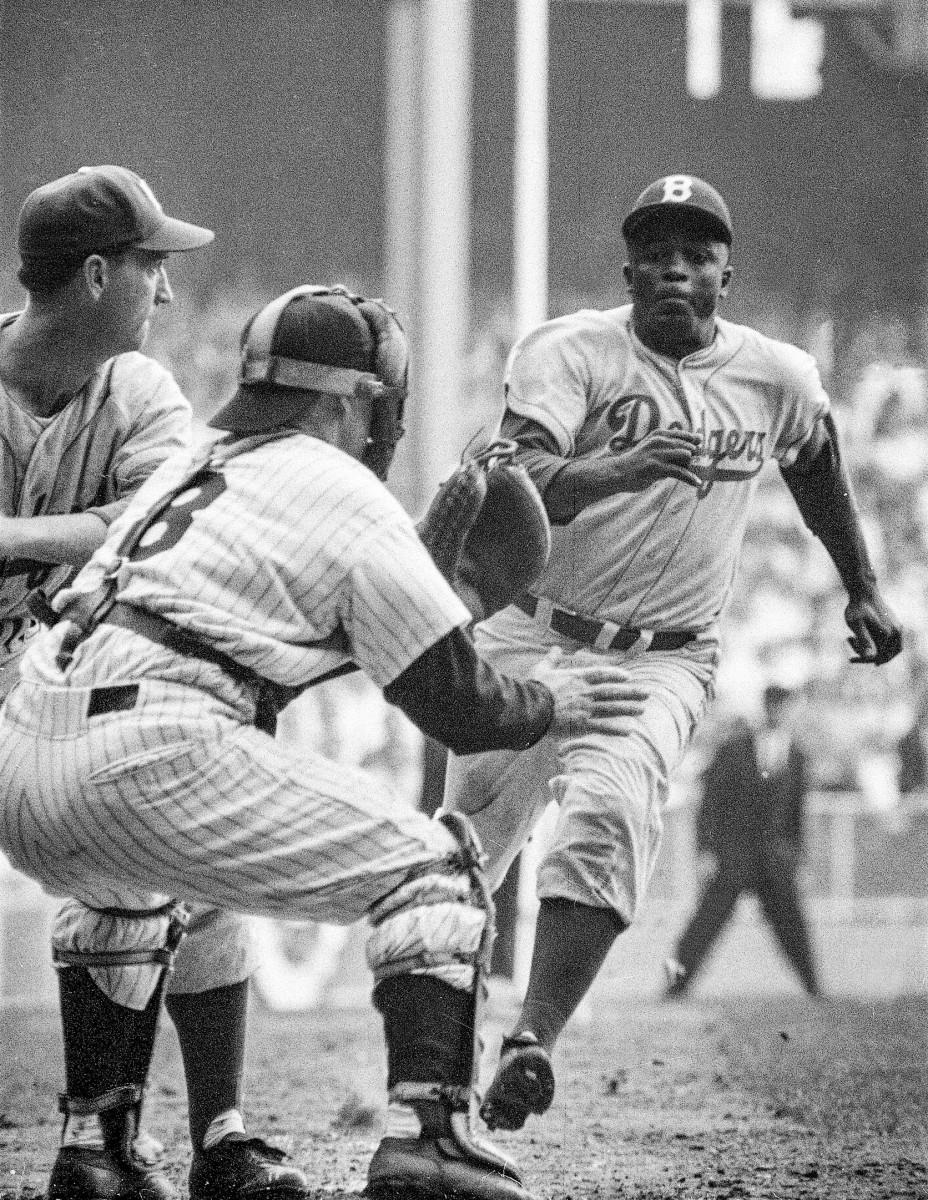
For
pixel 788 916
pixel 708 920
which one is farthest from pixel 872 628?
pixel 788 916

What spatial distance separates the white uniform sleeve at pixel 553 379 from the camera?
4211mm

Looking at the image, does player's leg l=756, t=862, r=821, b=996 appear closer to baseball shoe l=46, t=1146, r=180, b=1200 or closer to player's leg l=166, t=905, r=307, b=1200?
player's leg l=166, t=905, r=307, b=1200

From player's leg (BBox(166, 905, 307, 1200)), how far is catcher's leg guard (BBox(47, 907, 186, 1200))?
100 mm

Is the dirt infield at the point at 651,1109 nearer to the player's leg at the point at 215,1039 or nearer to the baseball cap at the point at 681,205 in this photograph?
the player's leg at the point at 215,1039

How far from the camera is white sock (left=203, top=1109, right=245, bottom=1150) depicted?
3684mm

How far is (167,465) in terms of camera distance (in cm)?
345

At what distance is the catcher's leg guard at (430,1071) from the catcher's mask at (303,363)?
0.85 metres

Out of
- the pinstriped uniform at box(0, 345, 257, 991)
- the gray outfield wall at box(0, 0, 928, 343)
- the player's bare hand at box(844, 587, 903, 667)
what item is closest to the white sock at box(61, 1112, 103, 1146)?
the pinstriped uniform at box(0, 345, 257, 991)

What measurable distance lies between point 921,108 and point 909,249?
1.34m

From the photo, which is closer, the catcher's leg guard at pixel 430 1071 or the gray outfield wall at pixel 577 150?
the catcher's leg guard at pixel 430 1071

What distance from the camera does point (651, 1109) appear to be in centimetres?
509

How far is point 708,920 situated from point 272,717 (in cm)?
742

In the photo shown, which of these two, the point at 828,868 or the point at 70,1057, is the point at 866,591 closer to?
the point at 70,1057

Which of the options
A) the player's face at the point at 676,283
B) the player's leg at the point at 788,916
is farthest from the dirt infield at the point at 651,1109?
the player's leg at the point at 788,916
